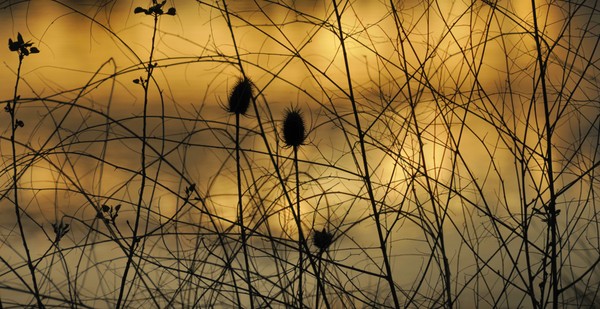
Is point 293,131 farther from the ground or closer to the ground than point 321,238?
farther from the ground

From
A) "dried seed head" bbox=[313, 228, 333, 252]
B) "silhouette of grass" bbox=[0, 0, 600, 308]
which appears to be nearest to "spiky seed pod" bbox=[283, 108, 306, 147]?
"silhouette of grass" bbox=[0, 0, 600, 308]

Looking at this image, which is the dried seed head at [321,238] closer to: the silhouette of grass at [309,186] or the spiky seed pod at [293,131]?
the silhouette of grass at [309,186]

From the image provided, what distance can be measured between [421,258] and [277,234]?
27cm

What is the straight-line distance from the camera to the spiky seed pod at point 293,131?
133 cm

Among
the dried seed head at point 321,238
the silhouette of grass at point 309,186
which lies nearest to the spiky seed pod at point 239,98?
the silhouette of grass at point 309,186

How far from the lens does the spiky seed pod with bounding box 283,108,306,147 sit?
1.33m

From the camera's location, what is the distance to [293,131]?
1324mm

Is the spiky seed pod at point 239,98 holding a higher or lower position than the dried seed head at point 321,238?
higher

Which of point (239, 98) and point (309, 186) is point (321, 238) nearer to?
point (239, 98)

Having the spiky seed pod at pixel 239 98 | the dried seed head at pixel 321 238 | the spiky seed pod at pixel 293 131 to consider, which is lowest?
the dried seed head at pixel 321 238

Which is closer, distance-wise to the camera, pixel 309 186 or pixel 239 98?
pixel 239 98

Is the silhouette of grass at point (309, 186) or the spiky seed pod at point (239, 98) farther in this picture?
the spiky seed pod at point (239, 98)

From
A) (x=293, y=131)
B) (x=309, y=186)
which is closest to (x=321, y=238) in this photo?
(x=293, y=131)

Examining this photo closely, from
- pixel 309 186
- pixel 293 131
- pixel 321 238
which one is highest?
pixel 309 186
